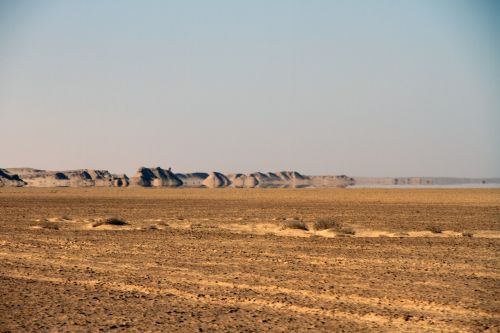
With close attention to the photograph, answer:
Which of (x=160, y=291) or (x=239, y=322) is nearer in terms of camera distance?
(x=239, y=322)

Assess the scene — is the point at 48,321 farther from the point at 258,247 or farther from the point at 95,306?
the point at 258,247

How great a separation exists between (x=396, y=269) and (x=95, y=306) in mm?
7817

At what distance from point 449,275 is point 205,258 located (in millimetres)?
6758

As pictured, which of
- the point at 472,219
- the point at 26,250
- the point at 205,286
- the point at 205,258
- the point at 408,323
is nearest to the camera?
the point at 408,323

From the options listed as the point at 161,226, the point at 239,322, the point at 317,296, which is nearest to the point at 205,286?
the point at 317,296

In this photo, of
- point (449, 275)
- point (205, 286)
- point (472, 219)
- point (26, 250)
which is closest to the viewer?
point (205, 286)

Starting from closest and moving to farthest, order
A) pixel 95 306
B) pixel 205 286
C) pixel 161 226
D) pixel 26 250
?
pixel 95 306
pixel 205 286
pixel 26 250
pixel 161 226

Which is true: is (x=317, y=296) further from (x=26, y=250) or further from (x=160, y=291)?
(x=26, y=250)

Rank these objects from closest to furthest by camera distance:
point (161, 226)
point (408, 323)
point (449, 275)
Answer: point (408, 323)
point (449, 275)
point (161, 226)

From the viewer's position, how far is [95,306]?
11992mm

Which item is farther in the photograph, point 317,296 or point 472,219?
point 472,219

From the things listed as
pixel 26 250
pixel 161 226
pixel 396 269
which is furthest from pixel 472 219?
pixel 26 250

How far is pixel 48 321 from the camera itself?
10773 millimetres

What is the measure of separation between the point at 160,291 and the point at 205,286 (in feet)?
3.46
